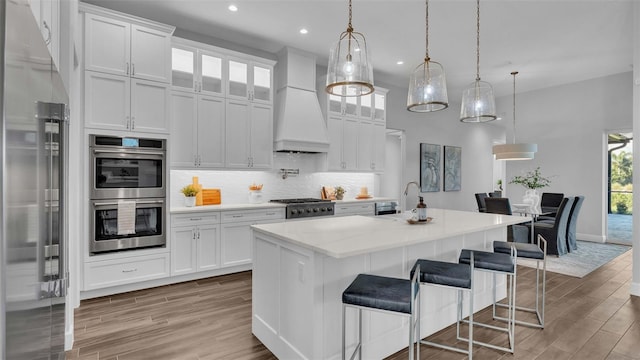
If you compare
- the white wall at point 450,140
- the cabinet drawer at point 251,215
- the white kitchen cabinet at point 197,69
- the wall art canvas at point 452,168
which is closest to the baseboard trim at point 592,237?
the white wall at point 450,140

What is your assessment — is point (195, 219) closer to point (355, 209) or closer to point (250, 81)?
point (250, 81)

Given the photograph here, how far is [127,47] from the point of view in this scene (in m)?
3.69

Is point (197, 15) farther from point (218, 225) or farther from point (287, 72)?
point (218, 225)

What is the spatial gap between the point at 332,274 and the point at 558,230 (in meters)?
5.02

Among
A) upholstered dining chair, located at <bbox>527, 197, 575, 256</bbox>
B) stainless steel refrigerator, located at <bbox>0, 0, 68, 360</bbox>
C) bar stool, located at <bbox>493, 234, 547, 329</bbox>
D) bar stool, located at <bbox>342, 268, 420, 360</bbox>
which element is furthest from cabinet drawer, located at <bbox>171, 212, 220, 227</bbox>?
upholstered dining chair, located at <bbox>527, 197, 575, 256</bbox>

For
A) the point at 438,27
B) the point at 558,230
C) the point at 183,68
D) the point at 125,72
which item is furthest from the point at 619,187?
the point at 125,72

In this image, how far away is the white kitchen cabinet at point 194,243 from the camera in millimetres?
3941

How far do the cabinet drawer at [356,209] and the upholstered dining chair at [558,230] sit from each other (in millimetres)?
2849

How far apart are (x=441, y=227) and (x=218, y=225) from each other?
280cm

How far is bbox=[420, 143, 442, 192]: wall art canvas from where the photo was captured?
7305 mm

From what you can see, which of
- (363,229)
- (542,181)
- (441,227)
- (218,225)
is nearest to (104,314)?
(218,225)

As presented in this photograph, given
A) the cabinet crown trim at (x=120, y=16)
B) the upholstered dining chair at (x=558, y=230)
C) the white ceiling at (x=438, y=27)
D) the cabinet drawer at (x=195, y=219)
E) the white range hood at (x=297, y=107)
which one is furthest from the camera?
the upholstered dining chair at (x=558, y=230)

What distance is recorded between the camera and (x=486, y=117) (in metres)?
3.49

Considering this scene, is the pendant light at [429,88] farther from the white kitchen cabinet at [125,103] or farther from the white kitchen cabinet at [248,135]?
the white kitchen cabinet at [125,103]
